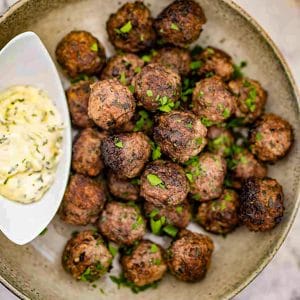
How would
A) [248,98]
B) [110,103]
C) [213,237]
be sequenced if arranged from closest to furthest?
[110,103], [248,98], [213,237]

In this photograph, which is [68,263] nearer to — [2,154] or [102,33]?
[2,154]

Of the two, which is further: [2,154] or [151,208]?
[151,208]

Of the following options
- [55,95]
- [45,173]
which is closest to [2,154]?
[45,173]

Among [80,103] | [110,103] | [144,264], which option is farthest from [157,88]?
[144,264]

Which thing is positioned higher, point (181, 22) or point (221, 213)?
point (181, 22)

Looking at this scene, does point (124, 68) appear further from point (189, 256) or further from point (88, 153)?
point (189, 256)

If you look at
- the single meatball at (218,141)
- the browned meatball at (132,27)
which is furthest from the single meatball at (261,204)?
the browned meatball at (132,27)

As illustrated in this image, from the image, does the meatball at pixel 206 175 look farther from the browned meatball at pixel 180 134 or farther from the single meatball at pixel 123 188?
the single meatball at pixel 123 188

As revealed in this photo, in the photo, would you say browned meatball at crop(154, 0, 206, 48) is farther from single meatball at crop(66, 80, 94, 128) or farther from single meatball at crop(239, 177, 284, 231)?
single meatball at crop(239, 177, 284, 231)
